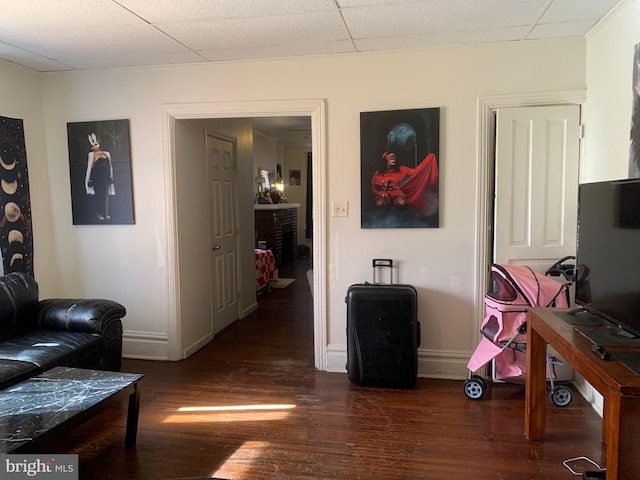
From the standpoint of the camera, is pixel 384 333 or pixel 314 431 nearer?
pixel 314 431

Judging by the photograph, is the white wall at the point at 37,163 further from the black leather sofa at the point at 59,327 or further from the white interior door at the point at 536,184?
the white interior door at the point at 536,184

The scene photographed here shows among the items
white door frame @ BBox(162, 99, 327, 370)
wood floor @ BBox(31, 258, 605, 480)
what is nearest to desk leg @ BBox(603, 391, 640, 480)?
A: wood floor @ BBox(31, 258, 605, 480)

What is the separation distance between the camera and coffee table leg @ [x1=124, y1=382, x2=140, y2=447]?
2445mm

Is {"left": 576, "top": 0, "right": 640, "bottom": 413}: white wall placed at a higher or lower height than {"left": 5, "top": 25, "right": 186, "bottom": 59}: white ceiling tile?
lower

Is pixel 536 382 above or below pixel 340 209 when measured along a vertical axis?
below

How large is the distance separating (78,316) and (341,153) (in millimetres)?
2235

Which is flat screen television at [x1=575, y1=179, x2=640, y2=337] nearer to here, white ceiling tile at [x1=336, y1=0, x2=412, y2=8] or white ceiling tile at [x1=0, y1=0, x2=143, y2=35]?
white ceiling tile at [x1=336, y1=0, x2=412, y2=8]

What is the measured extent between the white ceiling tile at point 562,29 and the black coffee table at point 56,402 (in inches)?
131

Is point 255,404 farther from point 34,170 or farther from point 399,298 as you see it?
point 34,170

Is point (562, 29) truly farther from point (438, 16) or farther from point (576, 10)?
point (438, 16)

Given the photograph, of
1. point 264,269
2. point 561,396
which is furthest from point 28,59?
point 561,396

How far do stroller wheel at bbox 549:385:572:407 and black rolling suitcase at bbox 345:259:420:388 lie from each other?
90cm

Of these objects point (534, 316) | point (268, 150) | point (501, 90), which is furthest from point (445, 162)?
point (268, 150)

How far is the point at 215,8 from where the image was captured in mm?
2539
